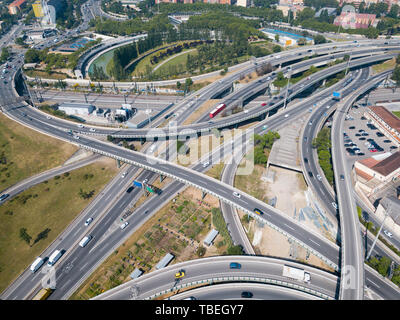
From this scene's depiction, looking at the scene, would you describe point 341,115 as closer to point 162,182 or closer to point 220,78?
point 220,78

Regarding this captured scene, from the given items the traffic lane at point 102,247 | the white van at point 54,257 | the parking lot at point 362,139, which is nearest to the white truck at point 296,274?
the traffic lane at point 102,247

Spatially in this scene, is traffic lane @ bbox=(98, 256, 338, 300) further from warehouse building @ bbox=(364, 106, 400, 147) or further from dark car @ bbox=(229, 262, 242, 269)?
warehouse building @ bbox=(364, 106, 400, 147)

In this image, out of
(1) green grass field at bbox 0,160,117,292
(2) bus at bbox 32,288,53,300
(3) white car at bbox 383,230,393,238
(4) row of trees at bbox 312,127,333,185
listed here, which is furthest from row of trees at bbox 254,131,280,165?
(2) bus at bbox 32,288,53,300

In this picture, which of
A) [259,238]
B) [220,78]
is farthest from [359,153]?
[220,78]

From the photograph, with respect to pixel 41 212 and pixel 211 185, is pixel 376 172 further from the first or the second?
pixel 41 212

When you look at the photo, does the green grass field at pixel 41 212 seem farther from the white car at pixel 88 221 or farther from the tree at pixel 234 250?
the tree at pixel 234 250

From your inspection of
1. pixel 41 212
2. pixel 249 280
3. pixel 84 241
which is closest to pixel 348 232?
pixel 249 280
